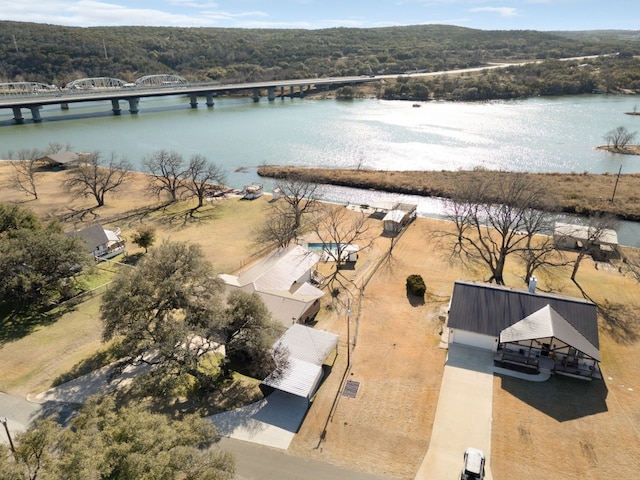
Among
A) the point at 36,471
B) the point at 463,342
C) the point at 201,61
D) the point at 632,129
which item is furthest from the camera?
the point at 201,61

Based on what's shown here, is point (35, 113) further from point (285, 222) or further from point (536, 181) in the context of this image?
point (536, 181)

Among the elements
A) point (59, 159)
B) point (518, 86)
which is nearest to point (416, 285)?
point (59, 159)

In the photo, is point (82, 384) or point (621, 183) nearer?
point (82, 384)

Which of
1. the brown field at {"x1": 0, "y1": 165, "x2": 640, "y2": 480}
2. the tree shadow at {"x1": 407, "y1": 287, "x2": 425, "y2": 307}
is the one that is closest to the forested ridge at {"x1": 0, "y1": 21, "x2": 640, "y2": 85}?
the brown field at {"x1": 0, "y1": 165, "x2": 640, "y2": 480}

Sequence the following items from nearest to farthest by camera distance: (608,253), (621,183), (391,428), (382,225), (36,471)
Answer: (36,471) < (391,428) < (608,253) < (382,225) < (621,183)

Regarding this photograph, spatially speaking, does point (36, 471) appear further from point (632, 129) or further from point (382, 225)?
point (632, 129)

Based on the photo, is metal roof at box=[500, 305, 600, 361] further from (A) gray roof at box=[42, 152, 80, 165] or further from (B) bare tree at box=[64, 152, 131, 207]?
(A) gray roof at box=[42, 152, 80, 165]

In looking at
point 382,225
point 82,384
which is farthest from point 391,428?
point 382,225
